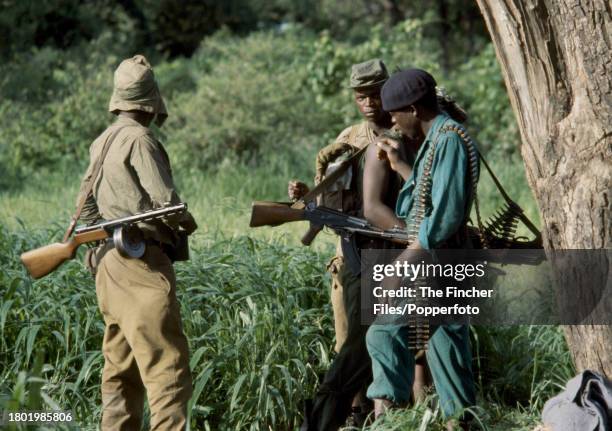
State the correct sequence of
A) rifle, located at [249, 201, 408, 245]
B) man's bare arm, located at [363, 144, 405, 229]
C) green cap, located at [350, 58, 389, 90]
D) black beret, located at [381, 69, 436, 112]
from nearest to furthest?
1. black beret, located at [381, 69, 436, 112]
2. man's bare arm, located at [363, 144, 405, 229]
3. rifle, located at [249, 201, 408, 245]
4. green cap, located at [350, 58, 389, 90]

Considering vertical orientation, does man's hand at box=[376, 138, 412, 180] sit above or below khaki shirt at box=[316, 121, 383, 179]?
below

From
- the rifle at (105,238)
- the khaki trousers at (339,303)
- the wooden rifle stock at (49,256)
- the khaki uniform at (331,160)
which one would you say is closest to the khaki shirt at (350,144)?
the khaki uniform at (331,160)

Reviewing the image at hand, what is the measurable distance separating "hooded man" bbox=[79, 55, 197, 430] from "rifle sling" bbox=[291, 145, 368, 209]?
1.95ft

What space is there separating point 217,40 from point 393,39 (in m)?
4.98

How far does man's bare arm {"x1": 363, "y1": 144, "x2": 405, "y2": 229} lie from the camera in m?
5.15

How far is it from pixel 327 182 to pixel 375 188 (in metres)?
0.28

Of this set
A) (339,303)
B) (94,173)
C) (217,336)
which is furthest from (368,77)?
(217,336)

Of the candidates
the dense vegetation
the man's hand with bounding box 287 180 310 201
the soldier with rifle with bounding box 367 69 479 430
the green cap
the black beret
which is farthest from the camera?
the dense vegetation

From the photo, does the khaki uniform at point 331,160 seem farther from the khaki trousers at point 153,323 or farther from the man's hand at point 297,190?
the khaki trousers at point 153,323

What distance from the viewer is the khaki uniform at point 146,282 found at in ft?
→ 15.9

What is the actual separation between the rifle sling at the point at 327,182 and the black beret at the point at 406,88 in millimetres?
523

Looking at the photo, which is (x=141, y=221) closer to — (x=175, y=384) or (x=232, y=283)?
(x=175, y=384)

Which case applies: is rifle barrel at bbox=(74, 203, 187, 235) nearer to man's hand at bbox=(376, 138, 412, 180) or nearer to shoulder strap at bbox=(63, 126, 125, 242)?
shoulder strap at bbox=(63, 126, 125, 242)

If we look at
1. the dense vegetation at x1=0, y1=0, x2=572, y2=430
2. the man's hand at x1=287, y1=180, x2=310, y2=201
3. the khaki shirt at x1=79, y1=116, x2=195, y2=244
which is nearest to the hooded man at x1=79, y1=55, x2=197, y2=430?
the khaki shirt at x1=79, y1=116, x2=195, y2=244
